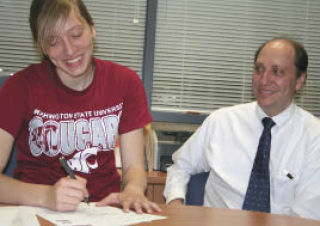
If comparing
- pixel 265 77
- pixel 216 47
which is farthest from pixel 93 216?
pixel 216 47

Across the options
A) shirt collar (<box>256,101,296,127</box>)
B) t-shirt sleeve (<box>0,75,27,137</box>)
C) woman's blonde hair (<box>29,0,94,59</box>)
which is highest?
woman's blonde hair (<box>29,0,94,59</box>)

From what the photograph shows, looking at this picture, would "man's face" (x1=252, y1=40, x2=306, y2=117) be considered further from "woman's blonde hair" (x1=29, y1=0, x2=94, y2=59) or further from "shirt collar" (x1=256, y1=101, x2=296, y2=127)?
"woman's blonde hair" (x1=29, y1=0, x2=94, y2=59)

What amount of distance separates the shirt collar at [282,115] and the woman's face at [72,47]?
0.84 m

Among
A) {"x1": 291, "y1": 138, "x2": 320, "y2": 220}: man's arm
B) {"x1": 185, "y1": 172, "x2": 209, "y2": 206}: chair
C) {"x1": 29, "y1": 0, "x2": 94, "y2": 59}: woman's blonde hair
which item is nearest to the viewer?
{"x1": 29, "y1": 0, "x2": 94, "y2": 59}: woman's blonde hair

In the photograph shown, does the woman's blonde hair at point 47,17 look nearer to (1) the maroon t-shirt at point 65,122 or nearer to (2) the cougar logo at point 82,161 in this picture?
(1) the maroon t-shirt at point 65,122

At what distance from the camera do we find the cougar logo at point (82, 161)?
1.51m

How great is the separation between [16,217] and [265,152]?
1.13 m

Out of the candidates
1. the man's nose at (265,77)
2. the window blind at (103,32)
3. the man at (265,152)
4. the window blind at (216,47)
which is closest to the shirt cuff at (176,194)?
the man at (265,152)

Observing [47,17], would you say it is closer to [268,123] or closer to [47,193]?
[47,193]

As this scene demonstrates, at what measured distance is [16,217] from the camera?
3.43ft

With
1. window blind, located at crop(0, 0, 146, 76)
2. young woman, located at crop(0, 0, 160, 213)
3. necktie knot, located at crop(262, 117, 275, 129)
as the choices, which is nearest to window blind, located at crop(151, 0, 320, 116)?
window blind, located at crop(0, 0, 146, 76)

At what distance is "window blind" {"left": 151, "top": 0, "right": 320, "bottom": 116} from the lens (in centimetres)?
355

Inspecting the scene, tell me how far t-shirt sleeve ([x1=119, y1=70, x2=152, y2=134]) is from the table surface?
420 mm

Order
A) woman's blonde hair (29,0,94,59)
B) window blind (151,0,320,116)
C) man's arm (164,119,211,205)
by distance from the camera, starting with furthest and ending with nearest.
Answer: window blind (151,0,320,116) → man's arm (164,119,211,205) → woman's blonde hair (29,0,94,59)
